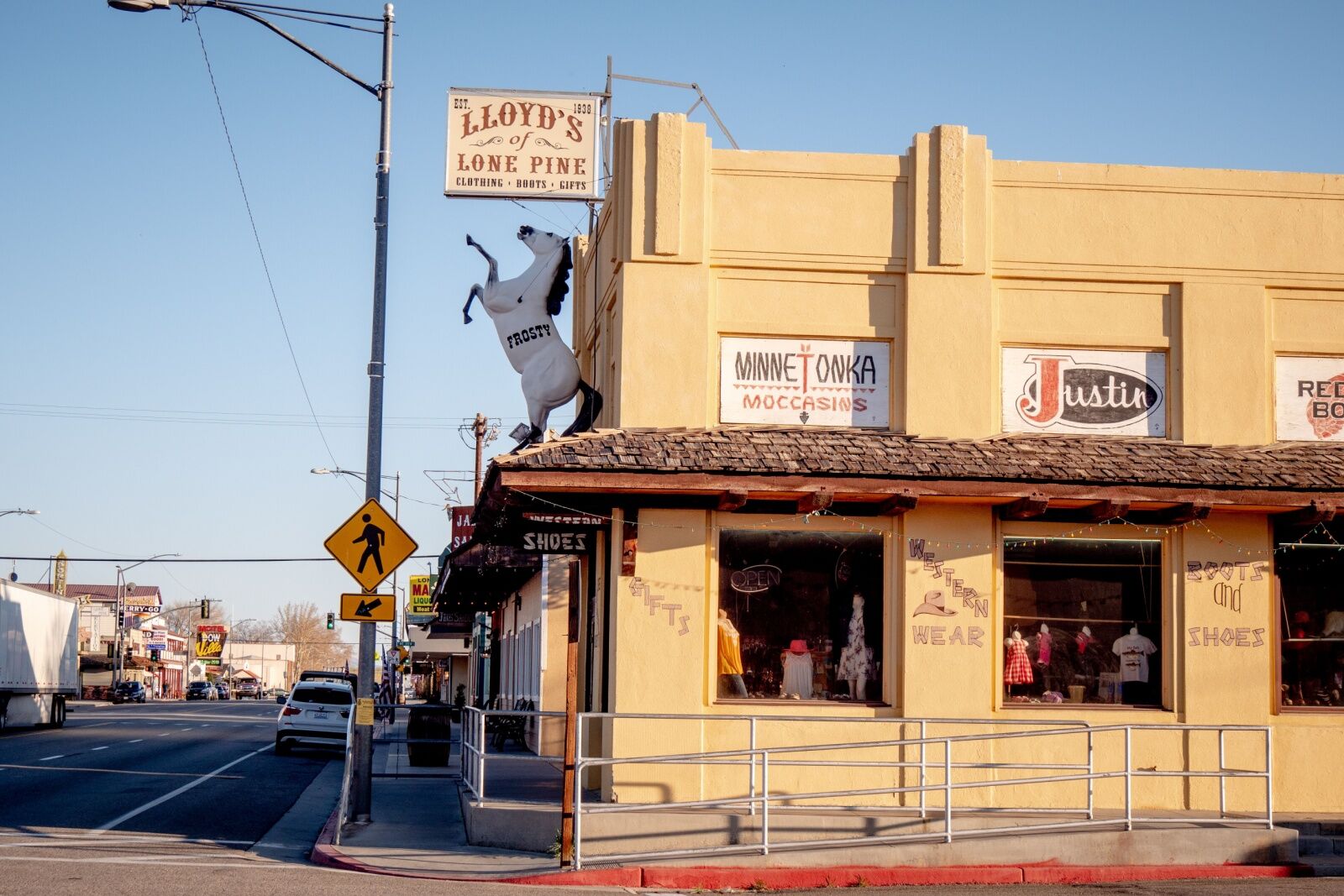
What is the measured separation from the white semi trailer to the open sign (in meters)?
29.0

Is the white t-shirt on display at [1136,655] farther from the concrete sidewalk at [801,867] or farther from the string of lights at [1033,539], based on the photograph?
the concrete sidewalk at [801,867]

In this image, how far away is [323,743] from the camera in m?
33.5

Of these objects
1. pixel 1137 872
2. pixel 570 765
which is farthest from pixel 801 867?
pixel 1137 872

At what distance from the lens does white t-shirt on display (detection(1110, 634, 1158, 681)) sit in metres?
16.0

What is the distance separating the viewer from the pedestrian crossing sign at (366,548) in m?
16.5

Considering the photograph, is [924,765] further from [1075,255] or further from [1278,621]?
[1075,255]

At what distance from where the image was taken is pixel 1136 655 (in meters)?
16.0

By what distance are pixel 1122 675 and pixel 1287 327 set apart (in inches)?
176

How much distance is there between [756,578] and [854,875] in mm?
3565

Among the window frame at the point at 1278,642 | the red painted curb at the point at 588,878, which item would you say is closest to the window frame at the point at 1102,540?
the window frame at the point at 1278,642

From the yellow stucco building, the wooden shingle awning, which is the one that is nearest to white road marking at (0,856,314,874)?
the yellow stucco building

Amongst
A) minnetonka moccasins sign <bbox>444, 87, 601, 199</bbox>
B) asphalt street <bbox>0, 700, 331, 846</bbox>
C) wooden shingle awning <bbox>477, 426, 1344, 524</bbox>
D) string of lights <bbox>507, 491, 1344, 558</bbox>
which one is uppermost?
minnetonka moccasins sign <bbox>444, 87, 601, 199</bbox>

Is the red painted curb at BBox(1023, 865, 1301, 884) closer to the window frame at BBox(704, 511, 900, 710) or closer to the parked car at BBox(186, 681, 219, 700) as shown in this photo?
the window frame at BBox(704, 511, 900, 710)

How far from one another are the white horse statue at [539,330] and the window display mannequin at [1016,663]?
6004 millimetres
